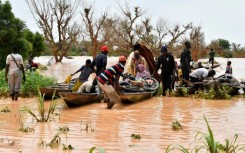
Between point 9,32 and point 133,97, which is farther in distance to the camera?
point 9,32

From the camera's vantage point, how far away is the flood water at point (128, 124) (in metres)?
6.36

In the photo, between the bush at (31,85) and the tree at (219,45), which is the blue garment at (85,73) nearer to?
the bush at (31,85)

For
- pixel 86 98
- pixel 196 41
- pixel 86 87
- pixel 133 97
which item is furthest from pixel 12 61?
pixel 196 41

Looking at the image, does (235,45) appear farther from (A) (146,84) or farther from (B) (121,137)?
(B) (121,137)

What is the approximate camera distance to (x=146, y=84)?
13.7 meters

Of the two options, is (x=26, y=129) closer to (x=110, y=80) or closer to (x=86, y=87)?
(x=110, y=80)

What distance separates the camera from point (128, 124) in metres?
8.43

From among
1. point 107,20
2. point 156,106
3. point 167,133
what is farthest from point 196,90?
point 107,20

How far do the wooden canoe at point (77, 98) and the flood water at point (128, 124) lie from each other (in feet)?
0.56

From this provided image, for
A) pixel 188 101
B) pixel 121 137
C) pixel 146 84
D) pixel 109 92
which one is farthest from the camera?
pixel 146 84

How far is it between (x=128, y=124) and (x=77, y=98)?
2.77m

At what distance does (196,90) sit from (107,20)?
108 feet

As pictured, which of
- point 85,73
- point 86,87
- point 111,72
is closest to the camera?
point 111,72

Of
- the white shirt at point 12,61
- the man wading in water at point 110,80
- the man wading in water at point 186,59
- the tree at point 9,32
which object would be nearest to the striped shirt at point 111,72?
the man wading in water at point 110,80
